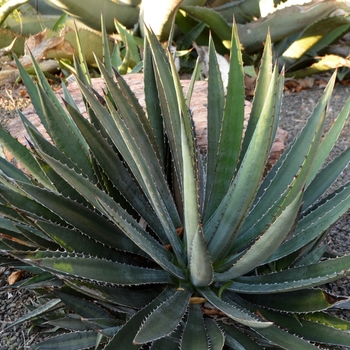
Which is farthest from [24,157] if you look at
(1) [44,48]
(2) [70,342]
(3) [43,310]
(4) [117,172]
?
(1) [44,48]

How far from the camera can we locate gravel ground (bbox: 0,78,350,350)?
5.26ft

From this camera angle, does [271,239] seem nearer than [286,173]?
Yes

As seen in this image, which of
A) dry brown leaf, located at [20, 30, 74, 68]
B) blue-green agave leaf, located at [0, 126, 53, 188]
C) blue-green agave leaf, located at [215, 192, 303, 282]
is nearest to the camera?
blue-green agave leaf, located at [215, 192, 303, 282]

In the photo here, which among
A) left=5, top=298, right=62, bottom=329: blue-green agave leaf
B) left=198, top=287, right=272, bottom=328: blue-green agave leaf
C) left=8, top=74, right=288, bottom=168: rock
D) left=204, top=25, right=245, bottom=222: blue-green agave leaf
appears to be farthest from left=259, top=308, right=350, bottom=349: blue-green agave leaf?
left=8, top=74, right=288, bottom=168: rock

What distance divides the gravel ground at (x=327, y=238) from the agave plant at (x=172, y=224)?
0.13 metres

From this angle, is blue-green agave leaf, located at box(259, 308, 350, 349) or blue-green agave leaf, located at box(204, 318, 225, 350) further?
blue-green agave leaf, located at box(259, 308, 350, 349)

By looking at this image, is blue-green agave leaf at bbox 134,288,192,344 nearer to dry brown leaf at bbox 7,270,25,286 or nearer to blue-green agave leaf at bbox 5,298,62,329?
blue-green agave leaf at bbox 5,298,62,329

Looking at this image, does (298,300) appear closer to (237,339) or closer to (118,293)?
(237,339)

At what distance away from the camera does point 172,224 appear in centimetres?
134

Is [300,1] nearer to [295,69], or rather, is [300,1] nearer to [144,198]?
[295,69]

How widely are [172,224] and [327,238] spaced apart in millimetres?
996

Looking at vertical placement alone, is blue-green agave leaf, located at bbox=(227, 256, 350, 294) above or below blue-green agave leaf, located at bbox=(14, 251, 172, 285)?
below

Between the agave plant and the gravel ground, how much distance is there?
5.0 inches

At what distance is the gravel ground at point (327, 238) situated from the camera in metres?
1.60
